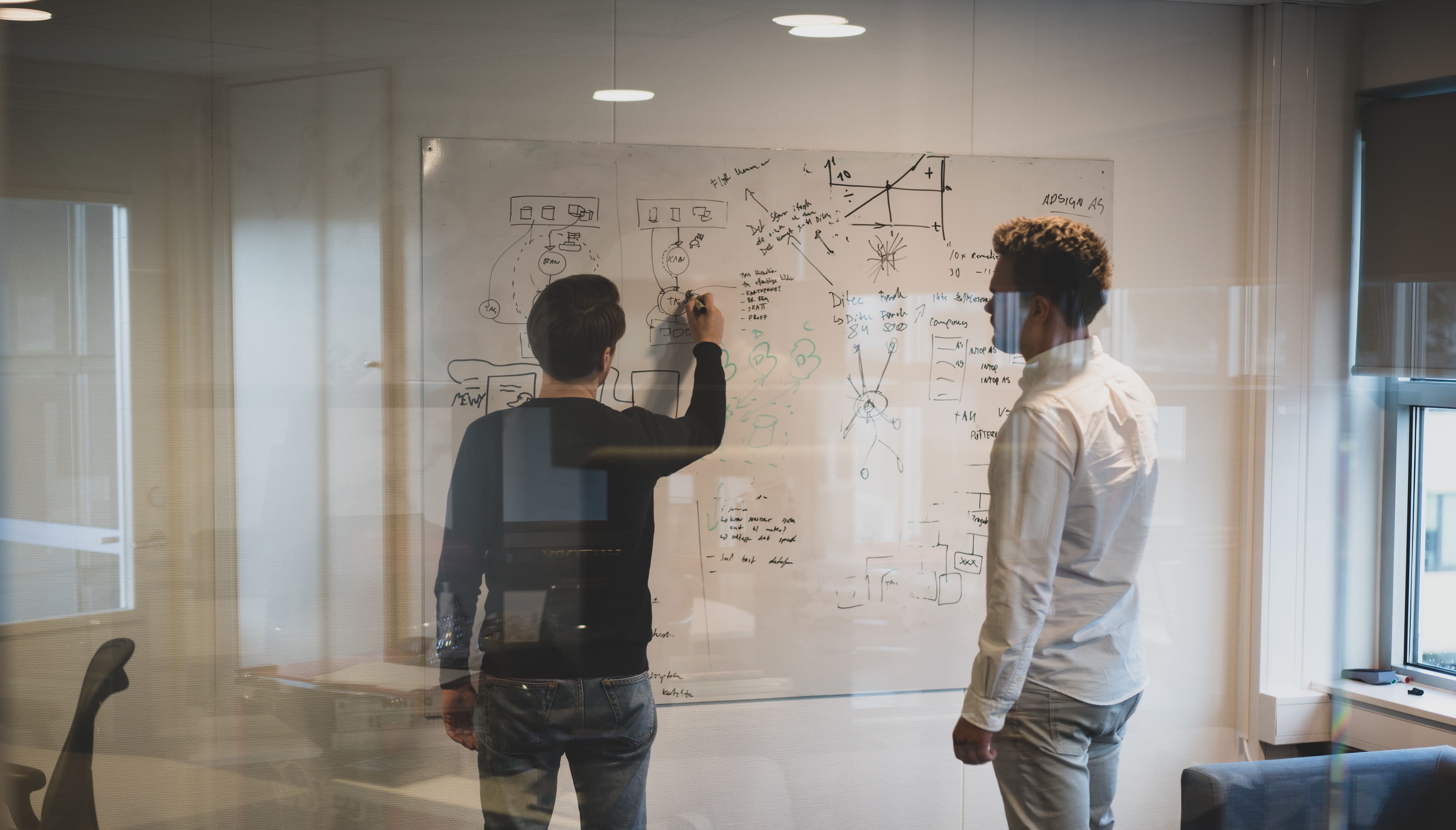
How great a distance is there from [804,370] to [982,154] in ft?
1.86

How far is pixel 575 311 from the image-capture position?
1.60 m

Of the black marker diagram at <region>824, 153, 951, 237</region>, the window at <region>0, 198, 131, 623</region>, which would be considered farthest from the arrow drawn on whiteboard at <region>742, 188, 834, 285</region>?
the window at <region>0, 198, 131, 623</region>

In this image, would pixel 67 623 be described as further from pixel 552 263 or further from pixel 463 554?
pixel 552 263

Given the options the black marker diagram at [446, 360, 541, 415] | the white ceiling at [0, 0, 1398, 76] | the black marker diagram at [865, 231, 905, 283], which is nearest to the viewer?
the white ceiling at [0, 0, 1398, 76]

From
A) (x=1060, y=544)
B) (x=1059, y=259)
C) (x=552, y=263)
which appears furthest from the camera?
(x=1059, y=259)

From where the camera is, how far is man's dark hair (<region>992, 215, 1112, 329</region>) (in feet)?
5.40

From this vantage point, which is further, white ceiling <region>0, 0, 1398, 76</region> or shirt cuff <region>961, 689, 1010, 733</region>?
shirt cuff <region>961, 689, 1010, 733</region>

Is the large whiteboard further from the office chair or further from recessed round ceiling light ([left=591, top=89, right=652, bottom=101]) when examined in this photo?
the office chair

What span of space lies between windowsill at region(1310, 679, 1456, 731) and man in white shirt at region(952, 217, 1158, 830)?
1.33 ft

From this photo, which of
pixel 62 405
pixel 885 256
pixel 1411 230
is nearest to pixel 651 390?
pixel 885 256

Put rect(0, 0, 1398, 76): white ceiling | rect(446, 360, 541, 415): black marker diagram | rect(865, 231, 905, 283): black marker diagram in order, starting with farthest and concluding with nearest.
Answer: rect(865, 231, 905, 283): black marker diagram
rect(446, 360, 541, 415): black marker diagram
rect(0, 0, 1398, 76): white ceiling

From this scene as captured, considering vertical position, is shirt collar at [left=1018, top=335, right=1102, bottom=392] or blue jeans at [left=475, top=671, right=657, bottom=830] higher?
shirt collar at [left=1018, top=335, right=1102, bottom=392]

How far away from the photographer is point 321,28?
1499 millimetres

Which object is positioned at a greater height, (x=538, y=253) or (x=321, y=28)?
(x=321, y=28)
